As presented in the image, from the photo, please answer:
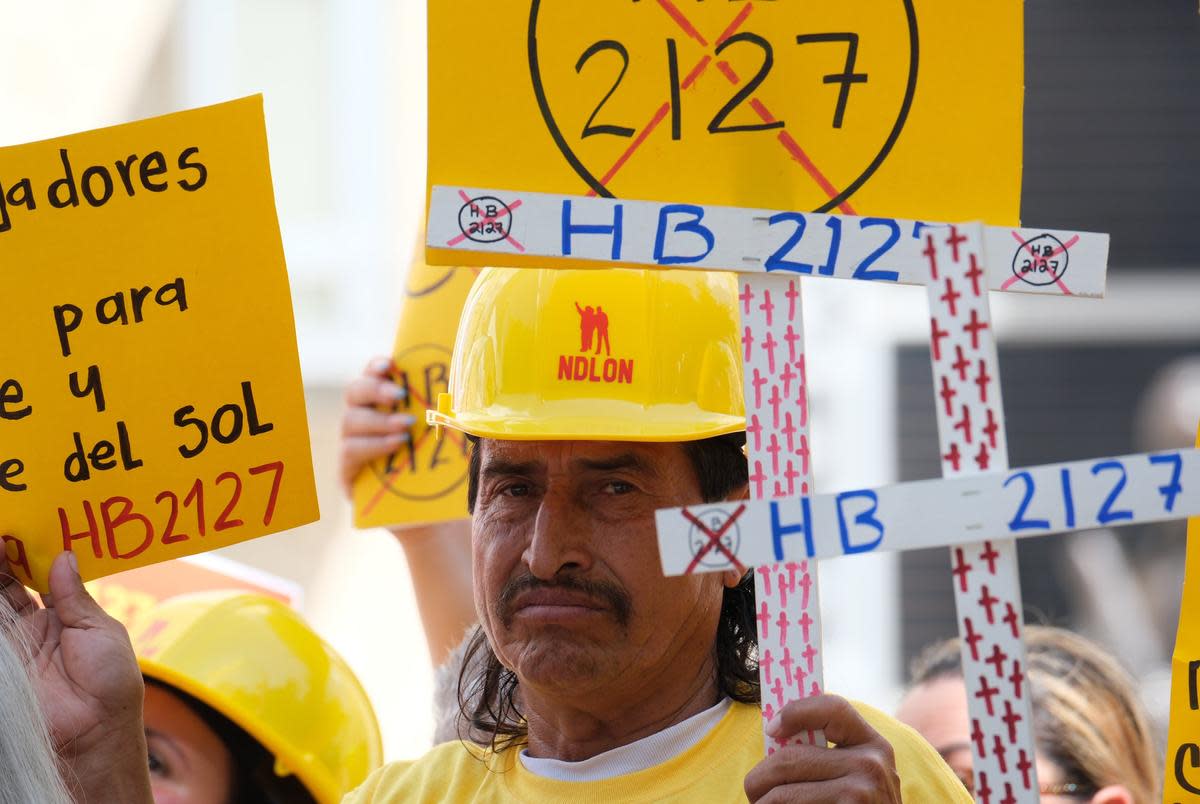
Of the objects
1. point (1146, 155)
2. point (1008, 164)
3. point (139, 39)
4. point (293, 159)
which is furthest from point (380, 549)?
point (1008, 164)

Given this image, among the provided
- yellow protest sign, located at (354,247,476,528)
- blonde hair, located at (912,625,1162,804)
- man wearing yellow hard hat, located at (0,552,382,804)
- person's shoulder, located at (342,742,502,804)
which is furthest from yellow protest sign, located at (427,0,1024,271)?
blonde hair, located at (912,625,1162,804)

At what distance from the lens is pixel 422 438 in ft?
12.1

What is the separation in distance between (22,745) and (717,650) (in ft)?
3.30

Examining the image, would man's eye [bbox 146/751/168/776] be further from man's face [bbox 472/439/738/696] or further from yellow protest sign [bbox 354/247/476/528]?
man's face [bbox 472/439/738/696]

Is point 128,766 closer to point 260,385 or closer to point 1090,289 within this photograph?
point 260,385

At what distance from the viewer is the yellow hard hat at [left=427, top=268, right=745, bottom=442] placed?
2.44 metres

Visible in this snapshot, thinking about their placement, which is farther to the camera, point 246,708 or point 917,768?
point 246,708

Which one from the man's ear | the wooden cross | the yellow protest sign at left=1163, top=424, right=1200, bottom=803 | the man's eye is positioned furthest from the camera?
the man's ear

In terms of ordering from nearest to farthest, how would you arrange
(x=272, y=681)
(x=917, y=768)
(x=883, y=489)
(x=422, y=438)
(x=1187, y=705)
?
1. (x=883, y=489)
2. (x=917, y=768)
3. (x=1187, y=705)
4. (x=272, y=681)
5. (x=422, y=438)

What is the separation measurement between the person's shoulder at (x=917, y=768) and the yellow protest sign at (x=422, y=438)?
1386mm

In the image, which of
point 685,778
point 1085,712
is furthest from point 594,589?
point 1085,712

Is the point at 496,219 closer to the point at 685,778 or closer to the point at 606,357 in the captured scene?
the point at 606,357

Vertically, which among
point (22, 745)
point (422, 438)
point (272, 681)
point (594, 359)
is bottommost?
point (272, 681)

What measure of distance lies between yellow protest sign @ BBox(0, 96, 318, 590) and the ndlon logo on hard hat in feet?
1.27
